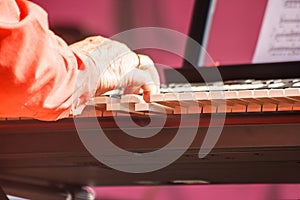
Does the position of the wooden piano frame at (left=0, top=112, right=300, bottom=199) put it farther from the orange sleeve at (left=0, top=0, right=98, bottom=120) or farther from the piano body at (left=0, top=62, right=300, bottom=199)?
the orange sleeve at (left=0, top=0, right=98, bottom=120)

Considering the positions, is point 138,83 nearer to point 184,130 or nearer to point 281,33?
point 184,130

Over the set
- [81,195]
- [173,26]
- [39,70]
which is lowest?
[81,195]

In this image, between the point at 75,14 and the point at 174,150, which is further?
the point at 75,14

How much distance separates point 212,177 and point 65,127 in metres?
0.42

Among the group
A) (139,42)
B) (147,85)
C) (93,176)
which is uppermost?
(147,85)

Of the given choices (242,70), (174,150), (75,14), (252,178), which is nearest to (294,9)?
(242,70)

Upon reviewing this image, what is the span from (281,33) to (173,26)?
0.64m

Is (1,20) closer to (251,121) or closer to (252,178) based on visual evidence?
(251,121)

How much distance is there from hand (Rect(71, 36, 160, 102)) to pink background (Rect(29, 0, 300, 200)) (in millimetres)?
943

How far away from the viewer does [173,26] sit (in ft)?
7.22

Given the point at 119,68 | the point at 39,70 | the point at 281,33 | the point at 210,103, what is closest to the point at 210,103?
the point at 210,103

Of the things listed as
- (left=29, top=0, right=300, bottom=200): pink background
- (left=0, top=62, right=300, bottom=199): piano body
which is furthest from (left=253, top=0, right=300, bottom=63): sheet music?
(left=0, top=62, right=300, bottom=199): piano body

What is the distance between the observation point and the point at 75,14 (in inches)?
89.3

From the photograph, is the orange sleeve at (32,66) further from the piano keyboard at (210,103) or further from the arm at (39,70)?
the piano keyboard at (210,103)
